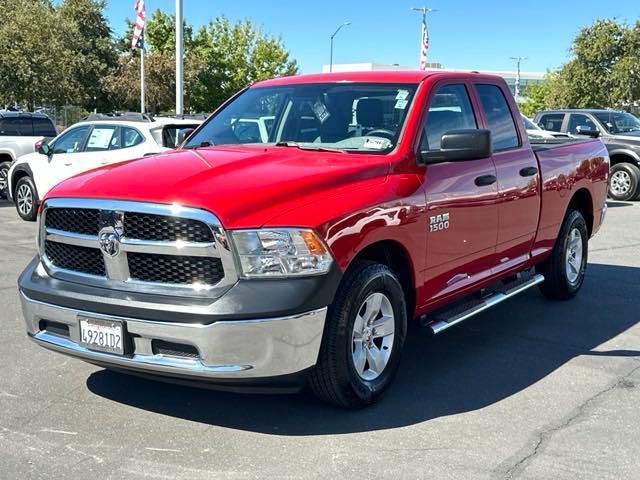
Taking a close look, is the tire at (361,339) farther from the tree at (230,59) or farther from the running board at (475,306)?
the tree at (230,59)

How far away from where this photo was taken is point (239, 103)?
584 cm

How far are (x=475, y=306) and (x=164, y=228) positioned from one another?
8.18 ft

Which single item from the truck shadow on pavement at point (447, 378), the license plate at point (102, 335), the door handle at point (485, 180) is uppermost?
the door handle at point (485, 180)

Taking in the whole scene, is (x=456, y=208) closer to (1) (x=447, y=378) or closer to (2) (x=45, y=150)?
(1) (x=447, y=378)

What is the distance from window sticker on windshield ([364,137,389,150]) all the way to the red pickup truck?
2 centimetres

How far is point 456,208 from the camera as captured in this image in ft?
16.5

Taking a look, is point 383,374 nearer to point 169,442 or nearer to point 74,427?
point 169,442

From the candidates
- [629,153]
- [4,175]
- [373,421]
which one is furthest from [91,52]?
[373,421]

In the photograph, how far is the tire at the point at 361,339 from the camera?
4066mm

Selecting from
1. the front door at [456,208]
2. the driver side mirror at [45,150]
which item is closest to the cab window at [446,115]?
the front door at [456,208]

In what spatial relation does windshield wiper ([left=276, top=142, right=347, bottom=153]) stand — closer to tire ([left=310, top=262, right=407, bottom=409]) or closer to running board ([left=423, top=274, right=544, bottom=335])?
tire ([left=310, top=262, right=407, bottom=409])

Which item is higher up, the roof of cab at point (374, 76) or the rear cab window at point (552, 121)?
the roof of cab at point (374, 76)

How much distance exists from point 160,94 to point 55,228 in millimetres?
43392

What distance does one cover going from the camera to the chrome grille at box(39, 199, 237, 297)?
377cm
